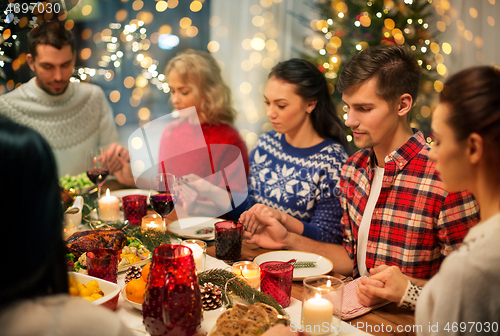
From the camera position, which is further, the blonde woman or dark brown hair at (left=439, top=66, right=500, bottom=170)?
the blonde woman

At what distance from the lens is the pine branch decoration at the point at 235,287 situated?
89 cm

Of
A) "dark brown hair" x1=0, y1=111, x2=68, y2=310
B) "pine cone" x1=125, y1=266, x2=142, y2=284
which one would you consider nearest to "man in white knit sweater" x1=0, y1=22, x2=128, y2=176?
"pine cone" x1=125, y1=266, x2=142, y2=284

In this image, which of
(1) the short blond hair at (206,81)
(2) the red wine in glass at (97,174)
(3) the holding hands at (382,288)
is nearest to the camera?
(3) the holding hands at (382,288)

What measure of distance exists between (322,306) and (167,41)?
3465 millimetres

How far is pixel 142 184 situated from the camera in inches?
96.5

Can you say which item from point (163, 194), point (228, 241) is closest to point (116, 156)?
point (163, 194)

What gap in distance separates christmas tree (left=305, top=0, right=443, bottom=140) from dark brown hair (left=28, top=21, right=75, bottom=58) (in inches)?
82.2

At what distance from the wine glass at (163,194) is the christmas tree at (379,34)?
2.36 metres

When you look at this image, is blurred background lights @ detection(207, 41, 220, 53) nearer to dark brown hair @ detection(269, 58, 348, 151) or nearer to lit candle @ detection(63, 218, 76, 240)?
dark brown hair @ detection(269, 58, 348, 151)

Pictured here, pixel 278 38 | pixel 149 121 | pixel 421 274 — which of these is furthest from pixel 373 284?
pixel 278 38

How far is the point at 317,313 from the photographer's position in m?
0.82

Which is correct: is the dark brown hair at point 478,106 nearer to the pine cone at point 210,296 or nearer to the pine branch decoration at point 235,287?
the pine branch decoration at point 235,287

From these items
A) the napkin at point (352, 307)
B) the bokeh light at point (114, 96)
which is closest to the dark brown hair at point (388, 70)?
the napkin at point (352, 307)

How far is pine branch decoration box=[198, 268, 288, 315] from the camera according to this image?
2.92 ft
